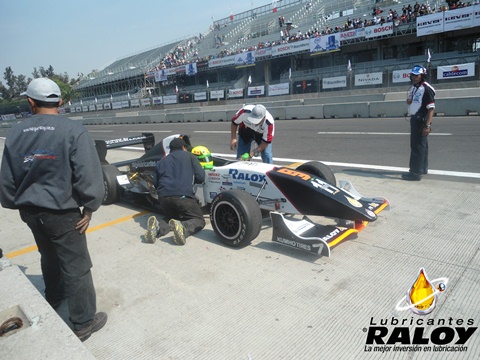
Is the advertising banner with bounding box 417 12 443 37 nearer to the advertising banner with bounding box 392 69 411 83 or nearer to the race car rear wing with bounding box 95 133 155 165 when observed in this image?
the advertising banner with bounding box 392 69 411 83

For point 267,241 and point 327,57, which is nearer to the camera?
point 267,241

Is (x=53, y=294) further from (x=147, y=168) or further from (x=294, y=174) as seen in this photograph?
(x=147, y=168)

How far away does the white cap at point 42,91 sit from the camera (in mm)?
2543

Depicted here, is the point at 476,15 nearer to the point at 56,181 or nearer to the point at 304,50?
the point at 304,50

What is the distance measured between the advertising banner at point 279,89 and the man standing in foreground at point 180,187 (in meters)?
22.7

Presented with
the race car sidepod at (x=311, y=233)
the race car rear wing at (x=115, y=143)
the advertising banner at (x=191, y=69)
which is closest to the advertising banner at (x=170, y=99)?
the advertising banner at (x=191, y=69)

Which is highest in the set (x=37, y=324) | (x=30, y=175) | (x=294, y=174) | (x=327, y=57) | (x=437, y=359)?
(x=327, y=57)

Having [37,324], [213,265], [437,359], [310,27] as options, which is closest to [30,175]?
[37,324]

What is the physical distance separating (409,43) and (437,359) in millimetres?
30582

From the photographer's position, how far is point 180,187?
15.0 ft

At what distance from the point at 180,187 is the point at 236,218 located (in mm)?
918

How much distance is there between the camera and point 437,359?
7.76 ft

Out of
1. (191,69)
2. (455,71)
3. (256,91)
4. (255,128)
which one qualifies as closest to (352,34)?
(256,91)

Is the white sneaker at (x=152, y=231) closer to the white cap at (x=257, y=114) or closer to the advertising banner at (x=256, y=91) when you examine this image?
the white cap at (x=257, y=114)
